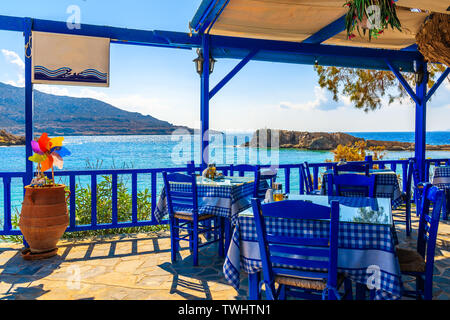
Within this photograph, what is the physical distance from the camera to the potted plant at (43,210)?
3.83m

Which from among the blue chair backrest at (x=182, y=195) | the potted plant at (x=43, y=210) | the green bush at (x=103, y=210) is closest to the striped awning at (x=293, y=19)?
the blue chair backrest at (x=182, y=195)

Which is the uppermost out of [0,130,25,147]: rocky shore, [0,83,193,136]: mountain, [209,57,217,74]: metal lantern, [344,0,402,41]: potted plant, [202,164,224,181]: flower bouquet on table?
[0,83,193,136]: mountain

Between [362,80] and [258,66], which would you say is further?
[258,66]

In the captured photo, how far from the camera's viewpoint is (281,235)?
2.07 metres

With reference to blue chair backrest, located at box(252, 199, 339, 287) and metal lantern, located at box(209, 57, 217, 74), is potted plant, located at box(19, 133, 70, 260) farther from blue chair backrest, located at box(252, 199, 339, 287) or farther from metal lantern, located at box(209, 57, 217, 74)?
blue chair backrest, located at box(252, 199, 339, 287)

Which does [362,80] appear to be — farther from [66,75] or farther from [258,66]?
[258,66]

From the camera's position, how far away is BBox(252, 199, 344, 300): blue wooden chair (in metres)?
1.80

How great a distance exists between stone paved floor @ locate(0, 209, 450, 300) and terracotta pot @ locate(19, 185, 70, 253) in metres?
0.21

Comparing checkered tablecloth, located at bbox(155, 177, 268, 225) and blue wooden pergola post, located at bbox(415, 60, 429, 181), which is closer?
checkered tablecloth, located at bbox(155, 177, 268, 225)

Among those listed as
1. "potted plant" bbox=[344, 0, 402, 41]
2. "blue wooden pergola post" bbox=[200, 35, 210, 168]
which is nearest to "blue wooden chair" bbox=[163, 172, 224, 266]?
"blue wooden pergola post" bbox=[200, 35, 210, 168]

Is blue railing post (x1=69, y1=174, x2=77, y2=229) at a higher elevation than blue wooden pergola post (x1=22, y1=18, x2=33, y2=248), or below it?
below

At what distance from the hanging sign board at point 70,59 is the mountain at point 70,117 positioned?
27906mm
